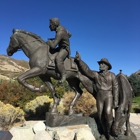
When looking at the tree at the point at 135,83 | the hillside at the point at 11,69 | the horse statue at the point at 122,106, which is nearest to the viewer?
the horse statue at the point at 122,106

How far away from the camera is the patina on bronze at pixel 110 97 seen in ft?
14.4

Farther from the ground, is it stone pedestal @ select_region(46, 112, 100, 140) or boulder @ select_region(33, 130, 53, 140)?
stone pedestal @ select_region(46, 112, 100, 140)

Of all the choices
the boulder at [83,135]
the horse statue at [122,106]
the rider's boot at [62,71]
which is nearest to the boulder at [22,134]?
the boulder at [83,135]

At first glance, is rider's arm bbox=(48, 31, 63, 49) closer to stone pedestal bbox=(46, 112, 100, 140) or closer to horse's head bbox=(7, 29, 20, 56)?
horse's head bbox=(7, 29, 20, 56)

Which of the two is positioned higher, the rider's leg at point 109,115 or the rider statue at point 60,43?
the rider statue at point 60,43

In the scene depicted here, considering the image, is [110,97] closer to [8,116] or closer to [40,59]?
[40,59]

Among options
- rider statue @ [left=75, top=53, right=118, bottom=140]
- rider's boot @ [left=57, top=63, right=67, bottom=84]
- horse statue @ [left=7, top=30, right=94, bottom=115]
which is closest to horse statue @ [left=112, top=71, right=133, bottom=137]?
rider statue @ [left=75, top=53, right=118, bottom=140]

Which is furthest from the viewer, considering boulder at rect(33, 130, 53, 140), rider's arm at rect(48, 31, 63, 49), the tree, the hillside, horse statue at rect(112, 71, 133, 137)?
the hillside

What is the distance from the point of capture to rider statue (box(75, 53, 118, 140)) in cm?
446

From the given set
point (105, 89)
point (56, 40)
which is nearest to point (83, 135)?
point (105, 89)

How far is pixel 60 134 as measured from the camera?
4.22 metres

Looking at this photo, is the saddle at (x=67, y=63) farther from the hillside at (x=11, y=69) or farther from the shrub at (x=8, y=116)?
the hillside at (x=11, y=69)

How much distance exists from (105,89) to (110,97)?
25 cm

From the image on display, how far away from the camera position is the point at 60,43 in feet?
15.6
